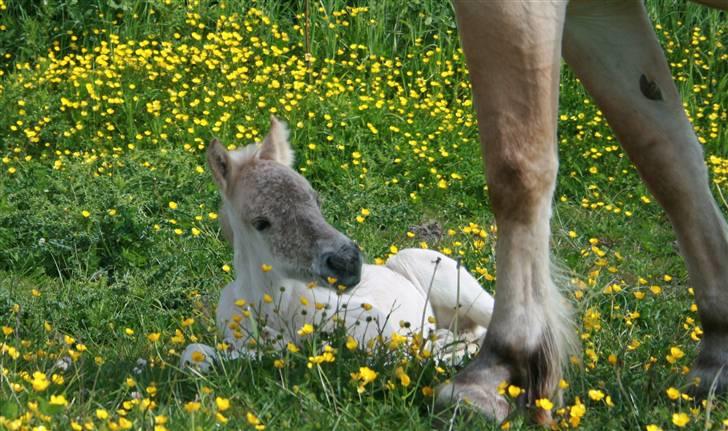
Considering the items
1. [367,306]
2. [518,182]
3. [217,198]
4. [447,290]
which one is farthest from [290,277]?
[217,198]

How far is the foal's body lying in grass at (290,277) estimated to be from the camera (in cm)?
366

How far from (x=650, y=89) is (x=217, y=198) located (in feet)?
10.2

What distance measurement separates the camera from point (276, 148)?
429 centimetres

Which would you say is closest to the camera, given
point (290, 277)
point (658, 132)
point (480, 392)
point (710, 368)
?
point (480, 392)

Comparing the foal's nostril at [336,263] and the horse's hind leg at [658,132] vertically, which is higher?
the horse's hind leg at [658,132]

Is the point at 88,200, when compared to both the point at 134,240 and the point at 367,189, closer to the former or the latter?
the point at 134,240

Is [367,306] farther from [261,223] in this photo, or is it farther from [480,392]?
[480,392]

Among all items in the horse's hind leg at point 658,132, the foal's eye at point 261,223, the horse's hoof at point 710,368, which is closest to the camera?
the horse's hoof at point 710,368

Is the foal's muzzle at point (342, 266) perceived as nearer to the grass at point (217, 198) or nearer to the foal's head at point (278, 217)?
the foal's head at point (278, 217)

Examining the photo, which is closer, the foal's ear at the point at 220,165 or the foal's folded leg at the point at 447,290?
the foal's ear at the point at 220,165

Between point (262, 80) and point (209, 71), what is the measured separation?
0.45 meters

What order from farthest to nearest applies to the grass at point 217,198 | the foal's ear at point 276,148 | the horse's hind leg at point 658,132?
the foal's ear at point 276,148
the horse's hind leg at point 658,132
the grass at point 217,198

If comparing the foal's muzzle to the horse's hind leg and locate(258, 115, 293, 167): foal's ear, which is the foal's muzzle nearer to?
locate(258, 115, 293, 167): foal's ear

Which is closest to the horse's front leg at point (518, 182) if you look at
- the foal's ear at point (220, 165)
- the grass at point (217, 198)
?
the grass at point (217, 198)
